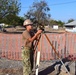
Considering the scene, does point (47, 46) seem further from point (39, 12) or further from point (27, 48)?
point (39, 12)

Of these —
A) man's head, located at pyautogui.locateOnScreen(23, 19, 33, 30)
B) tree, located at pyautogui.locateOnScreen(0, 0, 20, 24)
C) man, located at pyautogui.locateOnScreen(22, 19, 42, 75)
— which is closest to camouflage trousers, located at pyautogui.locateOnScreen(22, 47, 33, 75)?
man, located at pyautogui.locateOnScreen(22, 19, 42, 75)

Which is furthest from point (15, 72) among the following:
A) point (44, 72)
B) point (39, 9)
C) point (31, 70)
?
point (39, 9)

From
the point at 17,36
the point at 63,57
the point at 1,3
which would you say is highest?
the point at 1,3

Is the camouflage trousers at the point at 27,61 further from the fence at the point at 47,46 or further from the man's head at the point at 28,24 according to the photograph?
the fence at the point at 47,46

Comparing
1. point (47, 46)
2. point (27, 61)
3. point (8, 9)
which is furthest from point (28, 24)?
point (8, 9)

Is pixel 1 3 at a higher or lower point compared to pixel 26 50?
higher

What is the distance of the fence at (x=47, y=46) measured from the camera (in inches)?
476

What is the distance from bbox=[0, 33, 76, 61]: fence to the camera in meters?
12.1

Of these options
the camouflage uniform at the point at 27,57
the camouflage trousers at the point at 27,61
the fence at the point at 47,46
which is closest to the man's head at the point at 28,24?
the camouflage uniform at the point at 27,57

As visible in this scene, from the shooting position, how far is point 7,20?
2345 inches

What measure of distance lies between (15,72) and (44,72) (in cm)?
100

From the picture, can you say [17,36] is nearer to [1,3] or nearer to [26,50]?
[26,50]

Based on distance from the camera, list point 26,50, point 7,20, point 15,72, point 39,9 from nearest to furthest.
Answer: point 26,50
point 15,72
point 7,20
point 39,9

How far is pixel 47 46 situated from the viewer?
479 inches
